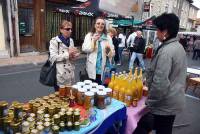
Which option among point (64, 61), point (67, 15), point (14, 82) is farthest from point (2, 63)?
point (64, 61)

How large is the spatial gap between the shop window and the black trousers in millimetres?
11014

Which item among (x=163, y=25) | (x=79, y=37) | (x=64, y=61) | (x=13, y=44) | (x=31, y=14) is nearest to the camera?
(x=163, y=25)

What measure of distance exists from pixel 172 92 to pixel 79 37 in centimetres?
1481

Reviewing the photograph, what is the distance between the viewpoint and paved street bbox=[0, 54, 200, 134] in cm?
509

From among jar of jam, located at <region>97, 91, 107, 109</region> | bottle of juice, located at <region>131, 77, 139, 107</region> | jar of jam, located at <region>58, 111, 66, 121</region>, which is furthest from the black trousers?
Answer: jar of jam, located at <region>58, 111, 66, 121</region>

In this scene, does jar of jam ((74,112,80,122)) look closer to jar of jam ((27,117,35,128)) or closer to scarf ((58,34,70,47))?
jar of jam ((27,117,35,128))

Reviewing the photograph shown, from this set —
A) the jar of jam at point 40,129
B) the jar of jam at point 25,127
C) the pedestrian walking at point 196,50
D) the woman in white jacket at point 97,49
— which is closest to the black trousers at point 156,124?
the woman in white jacket at point 97,49

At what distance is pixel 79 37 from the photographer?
17.0m

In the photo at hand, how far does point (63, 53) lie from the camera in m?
3.52

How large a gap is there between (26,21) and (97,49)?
34.3 ft

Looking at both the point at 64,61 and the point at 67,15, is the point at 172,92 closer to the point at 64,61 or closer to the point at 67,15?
the point at 64,61

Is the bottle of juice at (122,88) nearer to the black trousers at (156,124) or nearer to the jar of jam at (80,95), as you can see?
the black trousers at (156,124)

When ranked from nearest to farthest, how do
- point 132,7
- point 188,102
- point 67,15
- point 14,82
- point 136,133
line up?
point 136,133 → point 132,7 → point 188,102 → point 14,82 → point 67,15

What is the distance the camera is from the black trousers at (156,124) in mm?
2783
